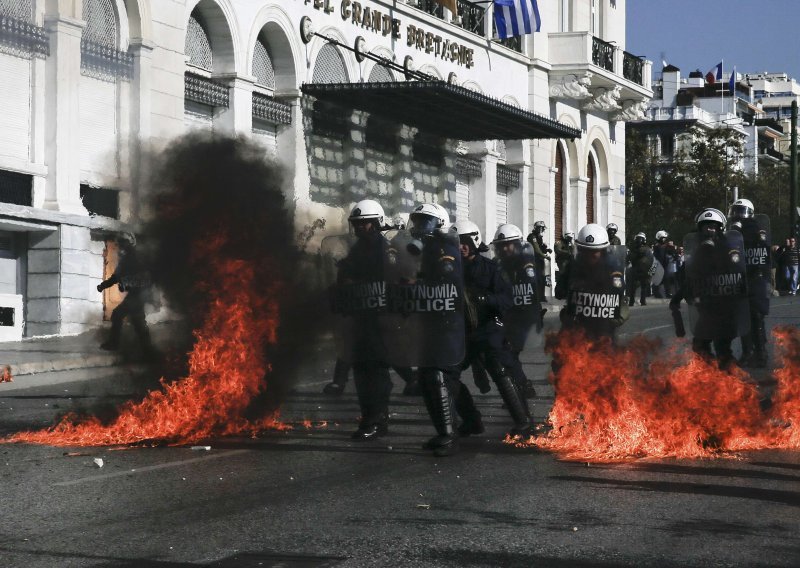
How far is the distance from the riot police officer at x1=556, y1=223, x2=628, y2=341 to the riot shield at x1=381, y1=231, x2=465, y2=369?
157cm

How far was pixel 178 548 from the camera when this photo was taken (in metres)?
6.38

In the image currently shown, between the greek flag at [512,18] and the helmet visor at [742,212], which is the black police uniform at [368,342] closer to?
the helmet visor at [742,212]

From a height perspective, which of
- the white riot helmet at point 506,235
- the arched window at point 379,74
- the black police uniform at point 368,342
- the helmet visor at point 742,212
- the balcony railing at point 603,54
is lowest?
the black police uniform at point 368,342

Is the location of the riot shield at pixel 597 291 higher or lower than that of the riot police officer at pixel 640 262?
lower

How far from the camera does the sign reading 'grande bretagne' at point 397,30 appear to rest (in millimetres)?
29484

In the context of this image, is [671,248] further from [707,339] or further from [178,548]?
[178,548]

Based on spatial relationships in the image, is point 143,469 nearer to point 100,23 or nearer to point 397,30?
point 100,23

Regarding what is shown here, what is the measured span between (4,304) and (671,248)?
20.8 meters

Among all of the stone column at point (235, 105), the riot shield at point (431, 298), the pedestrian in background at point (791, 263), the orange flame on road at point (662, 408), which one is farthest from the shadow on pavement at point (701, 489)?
the pedestrian in background at point (791, 263)

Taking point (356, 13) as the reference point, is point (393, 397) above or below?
below

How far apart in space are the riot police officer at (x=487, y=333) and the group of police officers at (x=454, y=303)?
0.01m

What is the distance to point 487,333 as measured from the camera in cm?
1071

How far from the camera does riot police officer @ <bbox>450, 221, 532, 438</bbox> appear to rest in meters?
10.5

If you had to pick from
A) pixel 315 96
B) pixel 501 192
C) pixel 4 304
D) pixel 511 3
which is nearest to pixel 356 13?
pixel 315 96
